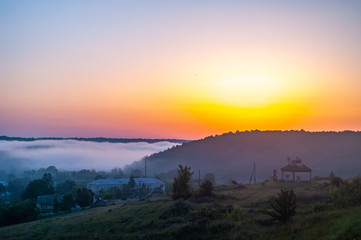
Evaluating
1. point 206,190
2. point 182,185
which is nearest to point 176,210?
point 182,185

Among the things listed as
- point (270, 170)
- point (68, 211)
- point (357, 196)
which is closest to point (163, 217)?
point (357, 196)

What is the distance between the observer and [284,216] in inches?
849

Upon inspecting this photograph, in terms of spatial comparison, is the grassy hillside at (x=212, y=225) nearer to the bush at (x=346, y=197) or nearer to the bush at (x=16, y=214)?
the bush at (x=346, y=197)

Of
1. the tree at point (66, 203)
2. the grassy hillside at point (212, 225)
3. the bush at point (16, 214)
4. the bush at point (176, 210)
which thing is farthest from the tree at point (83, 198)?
the bush at point (176, 210)

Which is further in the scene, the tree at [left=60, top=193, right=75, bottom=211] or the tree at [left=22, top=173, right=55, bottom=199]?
the tree at [left=22, top=173, right=55, bottom=199]

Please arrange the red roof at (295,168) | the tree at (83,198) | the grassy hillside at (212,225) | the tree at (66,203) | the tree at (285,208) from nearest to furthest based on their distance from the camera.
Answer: the grassy hillside at (212,225) < the tree at (285,208) < the tree at (66,203) < the red roof at (295,168) < the tree at (83,198)

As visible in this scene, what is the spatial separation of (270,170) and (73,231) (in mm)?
145379

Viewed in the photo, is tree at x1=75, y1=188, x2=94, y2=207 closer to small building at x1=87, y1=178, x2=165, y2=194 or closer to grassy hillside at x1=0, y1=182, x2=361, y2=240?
grassy hillside at x1=0, y1=182, x2=361, y2=240

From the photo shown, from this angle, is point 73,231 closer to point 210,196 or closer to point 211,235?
point 211,235

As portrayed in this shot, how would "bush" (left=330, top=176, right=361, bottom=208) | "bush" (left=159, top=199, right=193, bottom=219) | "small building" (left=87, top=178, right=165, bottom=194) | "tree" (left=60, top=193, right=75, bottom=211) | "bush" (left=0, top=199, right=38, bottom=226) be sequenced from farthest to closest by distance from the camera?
"small building" (left=87, top=178, right=165, bottom=194)
"tree" (left=60, top=193, right=75, bottom=211)
"bush" (left=0, top=199, right=38, bottom=226)
"bush" (left=159, top=199, right=193, bottom=219)
"bush" (left=330, top=176, right=361, bottom=208)

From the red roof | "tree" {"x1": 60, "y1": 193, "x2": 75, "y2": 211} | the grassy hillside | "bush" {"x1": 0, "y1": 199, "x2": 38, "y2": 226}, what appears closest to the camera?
the grassy hillside

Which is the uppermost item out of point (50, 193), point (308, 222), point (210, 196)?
point (308, 222)

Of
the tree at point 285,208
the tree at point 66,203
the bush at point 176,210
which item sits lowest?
the tree at point 66,203

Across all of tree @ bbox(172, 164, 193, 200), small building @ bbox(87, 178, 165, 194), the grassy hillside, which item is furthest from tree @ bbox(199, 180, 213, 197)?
small building @ bbox(87, 178, 165, 194)
